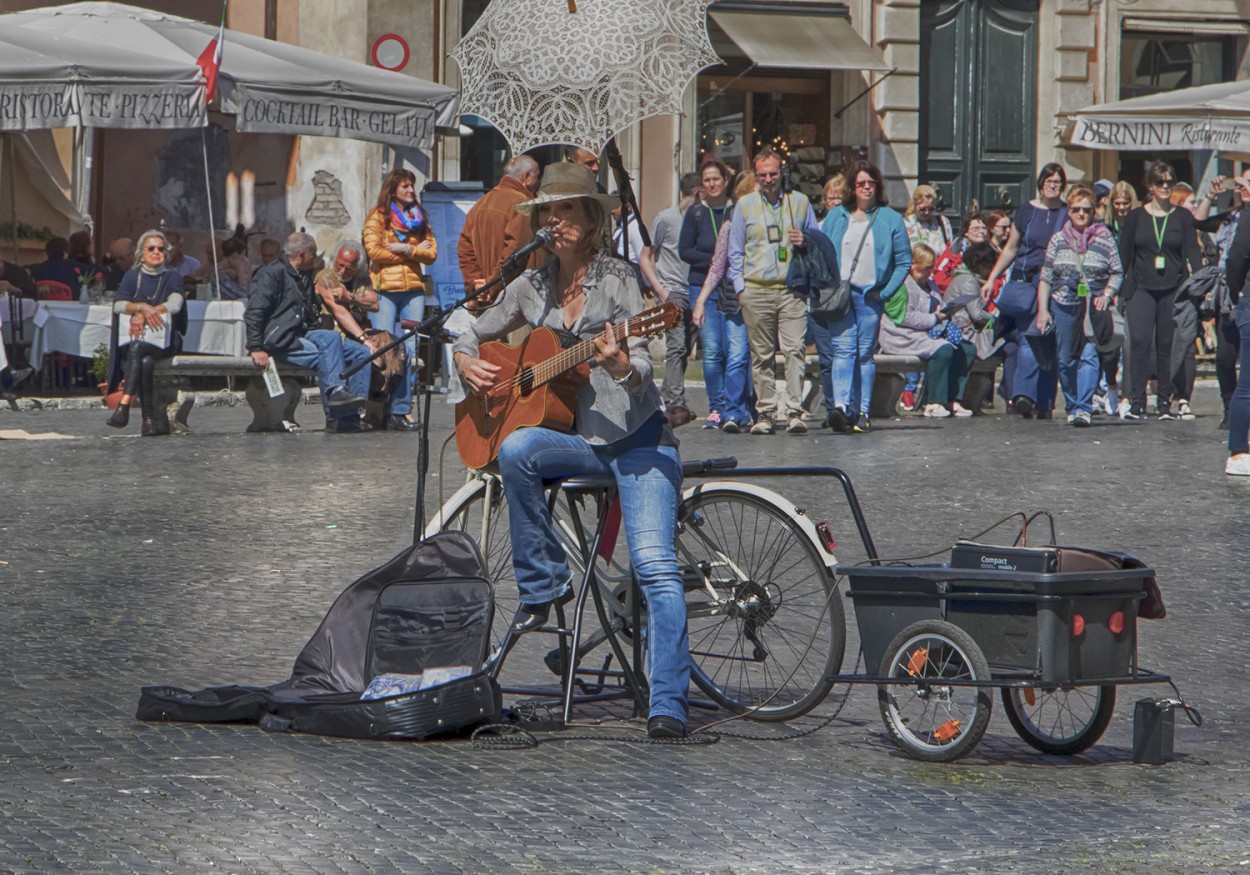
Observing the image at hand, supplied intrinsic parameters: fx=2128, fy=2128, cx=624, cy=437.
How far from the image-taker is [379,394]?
1523cm

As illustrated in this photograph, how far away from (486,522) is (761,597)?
881 millimetres

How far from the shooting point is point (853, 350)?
14828 mm

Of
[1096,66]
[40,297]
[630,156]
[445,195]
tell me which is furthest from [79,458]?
[1096,66]

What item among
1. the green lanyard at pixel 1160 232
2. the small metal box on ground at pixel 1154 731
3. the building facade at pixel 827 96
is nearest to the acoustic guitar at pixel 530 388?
the small metal box on ground at pixel 1154 731

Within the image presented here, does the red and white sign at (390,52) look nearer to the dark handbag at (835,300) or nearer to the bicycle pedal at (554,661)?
the dark handbag at (835,300)

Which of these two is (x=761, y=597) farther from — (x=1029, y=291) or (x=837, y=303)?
(x=1029, y=291)

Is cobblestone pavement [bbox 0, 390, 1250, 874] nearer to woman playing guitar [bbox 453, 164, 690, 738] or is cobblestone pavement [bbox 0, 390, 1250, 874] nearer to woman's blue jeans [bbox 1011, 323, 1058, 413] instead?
woman playing guitar [bbox 453, 164, 690, 738]

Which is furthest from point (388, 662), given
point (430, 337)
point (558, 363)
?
point (430, 337)

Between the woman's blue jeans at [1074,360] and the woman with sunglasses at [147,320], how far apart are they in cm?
641

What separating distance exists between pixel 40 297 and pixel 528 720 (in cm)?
1418

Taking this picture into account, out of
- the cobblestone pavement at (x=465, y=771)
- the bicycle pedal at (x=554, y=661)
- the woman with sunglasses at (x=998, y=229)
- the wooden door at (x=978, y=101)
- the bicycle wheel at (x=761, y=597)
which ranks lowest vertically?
the cobblestone pavement at (x=465, y=771)

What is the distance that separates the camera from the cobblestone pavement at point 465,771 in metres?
4.57

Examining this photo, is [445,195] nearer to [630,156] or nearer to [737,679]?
[630,156]

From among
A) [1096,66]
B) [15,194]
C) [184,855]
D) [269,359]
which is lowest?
[184,855]
